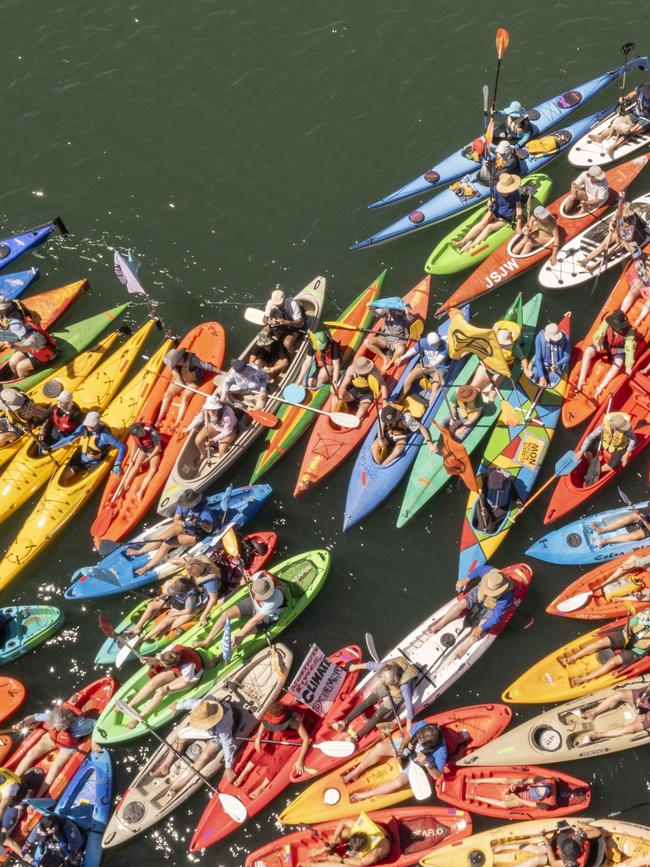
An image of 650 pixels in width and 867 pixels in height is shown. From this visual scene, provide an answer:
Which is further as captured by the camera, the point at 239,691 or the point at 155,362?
the point at 155,362

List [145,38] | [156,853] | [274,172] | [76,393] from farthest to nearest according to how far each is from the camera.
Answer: [145,38] < [274,172] < [76,393] < [156,853]

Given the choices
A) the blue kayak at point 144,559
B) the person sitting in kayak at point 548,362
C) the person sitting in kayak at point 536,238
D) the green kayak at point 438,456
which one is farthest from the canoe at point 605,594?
the person sitting in kayak at point 536,238

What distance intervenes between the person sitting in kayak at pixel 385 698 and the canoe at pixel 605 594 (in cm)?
306

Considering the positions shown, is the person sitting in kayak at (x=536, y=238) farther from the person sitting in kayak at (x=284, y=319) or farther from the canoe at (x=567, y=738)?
the canoe at (x=567, y=738)

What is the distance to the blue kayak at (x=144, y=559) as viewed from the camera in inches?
645

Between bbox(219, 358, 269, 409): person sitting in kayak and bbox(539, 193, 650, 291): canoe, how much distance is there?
263 inches

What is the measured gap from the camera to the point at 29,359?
19172mm

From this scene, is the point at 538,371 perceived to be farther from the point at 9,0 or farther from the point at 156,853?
the point at 9,0

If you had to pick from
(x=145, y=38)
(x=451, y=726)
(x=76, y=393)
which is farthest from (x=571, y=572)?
(x=145, y=38)

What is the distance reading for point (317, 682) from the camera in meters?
14.3

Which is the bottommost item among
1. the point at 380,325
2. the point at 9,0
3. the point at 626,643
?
the point at 626,643

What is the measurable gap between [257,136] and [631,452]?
12888 millimetres

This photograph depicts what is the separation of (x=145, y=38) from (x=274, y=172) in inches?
250

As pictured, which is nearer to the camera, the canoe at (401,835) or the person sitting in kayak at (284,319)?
the canoe at (401,835)
